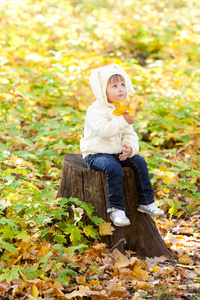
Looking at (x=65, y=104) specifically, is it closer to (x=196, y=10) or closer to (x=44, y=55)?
(x=44, y=55)

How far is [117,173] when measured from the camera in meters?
3.46

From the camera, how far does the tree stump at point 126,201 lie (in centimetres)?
366

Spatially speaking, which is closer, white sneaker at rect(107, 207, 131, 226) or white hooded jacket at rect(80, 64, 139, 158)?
white sneaker at rect(107, 207, 131, 226)

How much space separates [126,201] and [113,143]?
0.61 m

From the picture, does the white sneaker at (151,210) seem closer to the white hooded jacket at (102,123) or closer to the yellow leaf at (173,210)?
the white hooded jacket at (102,123)

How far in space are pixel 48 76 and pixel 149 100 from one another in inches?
100

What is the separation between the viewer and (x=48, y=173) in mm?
5410

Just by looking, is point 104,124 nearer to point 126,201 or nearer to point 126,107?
point 126,107

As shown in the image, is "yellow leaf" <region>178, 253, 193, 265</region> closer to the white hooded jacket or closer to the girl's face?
the white hooded jacket

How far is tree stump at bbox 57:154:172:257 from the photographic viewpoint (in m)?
3.66

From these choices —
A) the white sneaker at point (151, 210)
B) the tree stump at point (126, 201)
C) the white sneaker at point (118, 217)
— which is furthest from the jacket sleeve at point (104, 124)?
the white sneaker at point (151, 210)

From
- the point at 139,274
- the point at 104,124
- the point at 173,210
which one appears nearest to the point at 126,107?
the point at 104,124

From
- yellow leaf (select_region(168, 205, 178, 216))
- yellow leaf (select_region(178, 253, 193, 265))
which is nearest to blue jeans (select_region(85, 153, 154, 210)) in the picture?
yellow leaf (select_region(178, 253, 193, 265))

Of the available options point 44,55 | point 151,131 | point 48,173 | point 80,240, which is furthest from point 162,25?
point 80,240
